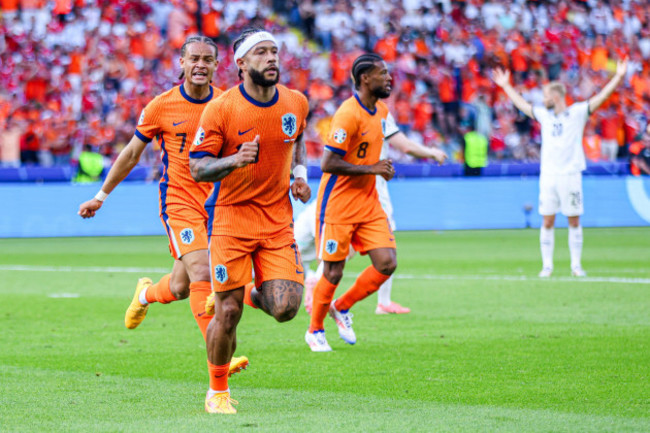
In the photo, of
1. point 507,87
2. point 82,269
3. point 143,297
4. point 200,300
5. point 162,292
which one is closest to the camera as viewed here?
point 200,300

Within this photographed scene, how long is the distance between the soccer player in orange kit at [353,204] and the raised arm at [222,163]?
2750 mm

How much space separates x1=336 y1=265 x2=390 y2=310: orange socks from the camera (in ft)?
29.3

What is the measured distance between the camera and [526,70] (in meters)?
30.5

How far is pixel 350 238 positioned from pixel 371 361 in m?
1.32

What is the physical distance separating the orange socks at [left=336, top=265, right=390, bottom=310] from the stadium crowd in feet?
48.1

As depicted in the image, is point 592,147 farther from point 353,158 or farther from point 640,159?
point 353,158

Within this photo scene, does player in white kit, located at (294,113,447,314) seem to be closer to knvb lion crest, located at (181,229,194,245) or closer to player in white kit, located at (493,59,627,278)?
knvb lion crest, located at (181,229,194,245)

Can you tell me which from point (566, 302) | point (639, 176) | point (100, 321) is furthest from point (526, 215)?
point (100, 321)

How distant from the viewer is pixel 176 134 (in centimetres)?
757

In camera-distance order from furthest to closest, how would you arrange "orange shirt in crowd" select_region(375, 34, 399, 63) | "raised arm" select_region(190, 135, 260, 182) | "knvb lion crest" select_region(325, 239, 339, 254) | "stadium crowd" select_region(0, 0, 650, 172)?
"orange shirt in crowd" select_region(375, 34, 399, 63)
"stadium crowd" select_region(0, 0, 650, 172)
"knvb lion crest" select_region(325, 239, 339, 254)
"raised arm" select_region(190, 135, 260, 182)

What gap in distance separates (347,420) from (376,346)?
313 cm

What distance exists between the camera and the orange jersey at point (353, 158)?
8703 millimetres

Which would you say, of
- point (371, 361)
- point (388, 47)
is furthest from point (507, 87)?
point (388, 47)

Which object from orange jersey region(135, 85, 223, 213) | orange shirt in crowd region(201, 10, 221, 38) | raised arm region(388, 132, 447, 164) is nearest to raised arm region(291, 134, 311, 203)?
orange jersey region(135, 85, 223, 213)
